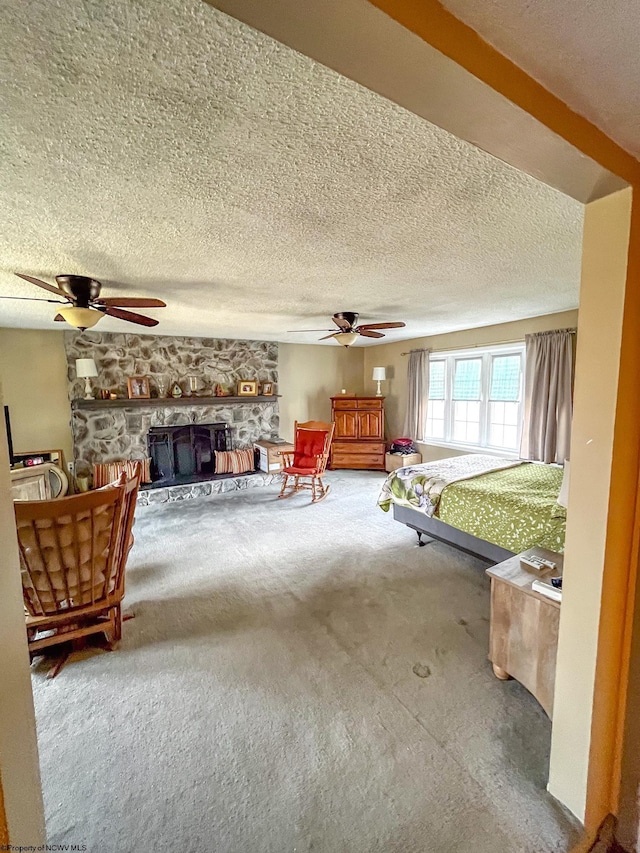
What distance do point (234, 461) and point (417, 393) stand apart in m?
3.11

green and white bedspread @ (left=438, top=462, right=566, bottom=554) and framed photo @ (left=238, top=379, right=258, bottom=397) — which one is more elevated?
framed photo @ (left=238, top=379, right=258, bottom=397)

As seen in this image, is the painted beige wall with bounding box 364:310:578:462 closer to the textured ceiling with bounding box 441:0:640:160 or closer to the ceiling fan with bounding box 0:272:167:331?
the textured ceiling with bounding box 441:0:640:160

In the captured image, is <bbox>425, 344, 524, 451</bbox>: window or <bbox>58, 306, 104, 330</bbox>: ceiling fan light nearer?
<bbox>58, 306, 104, 330</bbox>: ceiling fan light

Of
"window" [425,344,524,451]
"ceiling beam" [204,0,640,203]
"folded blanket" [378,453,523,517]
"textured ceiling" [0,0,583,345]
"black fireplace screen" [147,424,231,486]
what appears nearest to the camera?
"ceiling beam" [204,0,640,203]

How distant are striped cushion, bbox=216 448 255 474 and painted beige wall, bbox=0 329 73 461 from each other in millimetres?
1959

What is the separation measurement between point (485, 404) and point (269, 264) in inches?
155

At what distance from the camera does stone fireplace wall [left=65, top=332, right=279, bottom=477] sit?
15.3 feet

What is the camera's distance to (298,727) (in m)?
1.58

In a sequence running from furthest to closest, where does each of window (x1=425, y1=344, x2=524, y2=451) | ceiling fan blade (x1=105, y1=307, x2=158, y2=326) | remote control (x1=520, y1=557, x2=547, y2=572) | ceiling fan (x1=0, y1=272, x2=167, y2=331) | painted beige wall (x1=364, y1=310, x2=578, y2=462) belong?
1. window (x1=425, y1=344, x2=524, y2=451)
2. painted beige wall (x1=364, y1=310, x2=578, y2=462)
3. ceiling fan blade (x1=105, y1=307, x2=158, y2=326)
4. ceiling fan (x1=0, y1=272, x2=167, y2=331)
5. remote control (x1=520, y1=557, x2=547, y2=572)

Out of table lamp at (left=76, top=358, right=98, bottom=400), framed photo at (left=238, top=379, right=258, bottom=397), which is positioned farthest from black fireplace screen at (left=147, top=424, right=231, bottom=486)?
table lamp at (left=76, top=358, right=98, bottom=400)

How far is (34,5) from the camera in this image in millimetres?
699

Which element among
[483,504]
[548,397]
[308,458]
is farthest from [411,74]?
[308,458]

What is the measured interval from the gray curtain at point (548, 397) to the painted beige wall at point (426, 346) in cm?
19

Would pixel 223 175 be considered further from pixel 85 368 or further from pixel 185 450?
pixel 185 450
